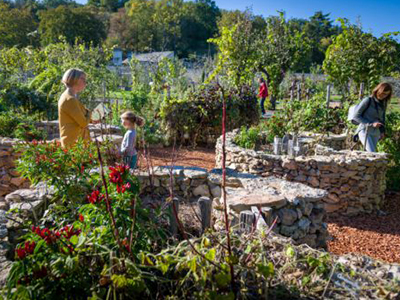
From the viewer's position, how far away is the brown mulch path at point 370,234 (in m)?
4.06

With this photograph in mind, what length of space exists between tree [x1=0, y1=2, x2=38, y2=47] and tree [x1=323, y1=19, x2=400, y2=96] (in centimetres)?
2802

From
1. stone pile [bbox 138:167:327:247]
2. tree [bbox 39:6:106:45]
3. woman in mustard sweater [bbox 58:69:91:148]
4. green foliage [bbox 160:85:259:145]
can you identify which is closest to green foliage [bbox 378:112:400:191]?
stone pile [bbox 138:167:327:247]

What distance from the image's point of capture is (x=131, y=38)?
157ft

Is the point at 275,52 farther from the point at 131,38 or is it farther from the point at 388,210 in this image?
the point at 131,38

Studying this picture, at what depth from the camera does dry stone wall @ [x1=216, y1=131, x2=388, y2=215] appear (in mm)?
5125

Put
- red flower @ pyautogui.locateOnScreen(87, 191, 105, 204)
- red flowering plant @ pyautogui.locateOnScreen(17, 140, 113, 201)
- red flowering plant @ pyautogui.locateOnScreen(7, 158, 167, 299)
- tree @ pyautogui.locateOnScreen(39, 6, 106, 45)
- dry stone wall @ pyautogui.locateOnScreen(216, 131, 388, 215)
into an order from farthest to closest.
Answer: tree @ pyautogui.locateOnScreen(39, 6, 106, 45) → dry stone wall @ pyautogui.locateOnScreen(216, 131, 388, 215) → red flowering plant @ pyautogui.locateOnScreen(17, 140, 113, 201) → red flower @ pyautogui.locateOnScreen(87, 191, 105, 204) → red flowering plant @ pyautogui.locateOnScreen(7, 158, 167, 299)

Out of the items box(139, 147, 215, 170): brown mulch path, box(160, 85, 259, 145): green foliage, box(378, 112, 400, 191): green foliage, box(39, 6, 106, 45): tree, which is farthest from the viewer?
box(39, 6, 106, 45): tree

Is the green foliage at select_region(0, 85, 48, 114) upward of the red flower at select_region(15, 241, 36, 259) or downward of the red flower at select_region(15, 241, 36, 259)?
upward

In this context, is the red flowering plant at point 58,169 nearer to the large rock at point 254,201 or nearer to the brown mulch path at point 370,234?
the large rock at point 254,201

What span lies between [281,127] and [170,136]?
299 cm

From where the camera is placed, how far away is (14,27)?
33062mm

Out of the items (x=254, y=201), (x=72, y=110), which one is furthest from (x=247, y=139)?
(x=72, y=110)

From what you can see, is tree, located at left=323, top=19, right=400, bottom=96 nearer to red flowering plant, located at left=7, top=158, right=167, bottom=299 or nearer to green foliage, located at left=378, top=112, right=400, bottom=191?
green foliage, located at left=378, top=112, right=400, bottom=191

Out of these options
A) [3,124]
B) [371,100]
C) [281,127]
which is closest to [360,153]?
[371,100]
